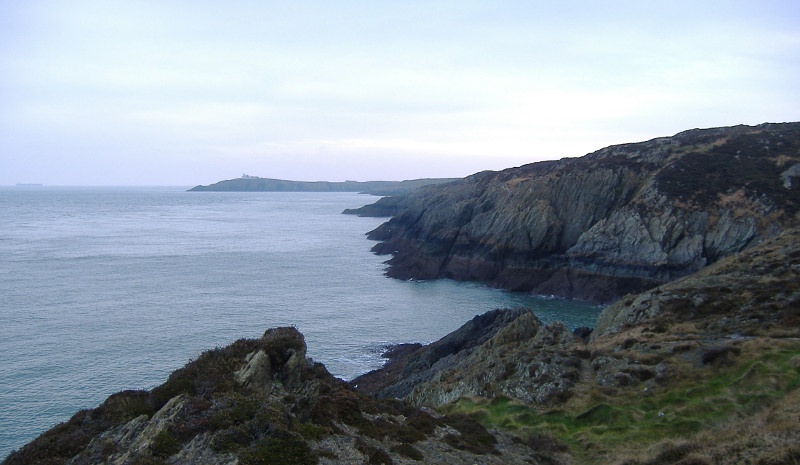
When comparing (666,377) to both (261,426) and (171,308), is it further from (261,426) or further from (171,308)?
(171,308)

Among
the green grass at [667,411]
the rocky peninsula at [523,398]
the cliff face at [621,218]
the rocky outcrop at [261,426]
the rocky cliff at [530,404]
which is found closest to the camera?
the rocky outcrop at [261,426]

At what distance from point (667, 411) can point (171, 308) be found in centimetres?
5317

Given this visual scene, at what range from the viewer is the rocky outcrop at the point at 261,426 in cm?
1355

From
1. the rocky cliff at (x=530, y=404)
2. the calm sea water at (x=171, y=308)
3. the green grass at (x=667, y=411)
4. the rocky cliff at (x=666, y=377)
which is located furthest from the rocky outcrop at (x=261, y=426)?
the calm sea water at (x=171, y=308)

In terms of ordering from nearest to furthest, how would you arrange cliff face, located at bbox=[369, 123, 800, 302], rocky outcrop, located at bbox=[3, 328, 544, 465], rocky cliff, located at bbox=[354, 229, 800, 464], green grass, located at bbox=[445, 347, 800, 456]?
1. rocky outcrop, located at bbox=[3, 328, 544, 465]
2. rocky cliff, located at bbox=[354, 229, 800, 464]
3. green grass, located at bbox=[445, 347, 800, 456]
4. cliff face, located at bbox=[369, 123, 800, 302]

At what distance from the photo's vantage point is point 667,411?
20.9 metres

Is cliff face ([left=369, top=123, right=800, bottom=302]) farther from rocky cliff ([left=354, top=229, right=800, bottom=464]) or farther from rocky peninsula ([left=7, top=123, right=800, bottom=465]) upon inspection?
rocky cliff ([left=354, top=229, right=800, bottom=464])

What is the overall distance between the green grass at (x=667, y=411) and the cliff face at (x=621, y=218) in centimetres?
4816

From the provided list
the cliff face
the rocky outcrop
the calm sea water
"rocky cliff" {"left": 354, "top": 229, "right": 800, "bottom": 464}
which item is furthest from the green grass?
the cliff face

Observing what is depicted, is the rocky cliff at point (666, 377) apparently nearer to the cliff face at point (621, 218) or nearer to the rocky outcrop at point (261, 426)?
the rocky outcrop at point (261, 426)

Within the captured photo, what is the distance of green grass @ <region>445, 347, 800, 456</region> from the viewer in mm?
19203

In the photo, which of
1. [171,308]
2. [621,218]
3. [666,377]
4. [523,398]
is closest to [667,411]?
[666,377]

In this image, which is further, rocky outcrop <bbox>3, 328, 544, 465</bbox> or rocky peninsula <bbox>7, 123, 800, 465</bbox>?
rocky peninsula <bbox>7, 123, 800, 465</bbox>

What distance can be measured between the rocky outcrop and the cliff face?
180 feet
